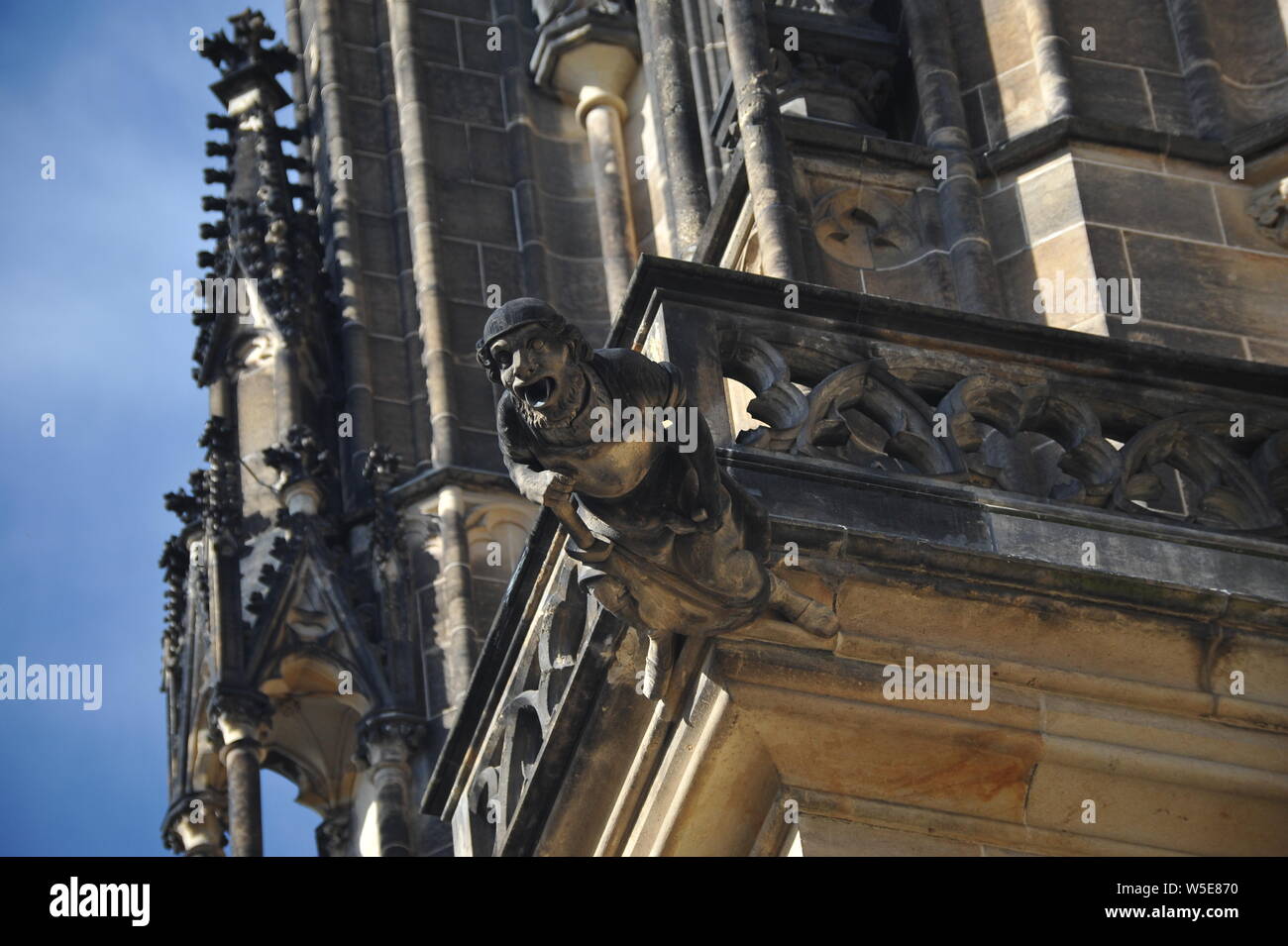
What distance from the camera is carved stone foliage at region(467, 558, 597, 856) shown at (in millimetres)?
10383

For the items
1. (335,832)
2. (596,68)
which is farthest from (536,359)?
(596,68)

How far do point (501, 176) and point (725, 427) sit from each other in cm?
695

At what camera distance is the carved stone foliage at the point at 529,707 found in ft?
34.1

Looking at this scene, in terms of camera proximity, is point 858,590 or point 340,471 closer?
point 858,590

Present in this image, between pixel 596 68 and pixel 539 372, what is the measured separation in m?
8.23

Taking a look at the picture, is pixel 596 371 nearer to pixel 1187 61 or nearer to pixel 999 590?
pixel 999 590

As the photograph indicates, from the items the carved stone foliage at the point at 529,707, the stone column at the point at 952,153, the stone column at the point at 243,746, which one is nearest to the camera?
the carved stone foliage at the point at 529,707

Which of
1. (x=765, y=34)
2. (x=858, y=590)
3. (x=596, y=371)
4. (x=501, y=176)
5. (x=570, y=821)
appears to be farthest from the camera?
(x=501, y=176)

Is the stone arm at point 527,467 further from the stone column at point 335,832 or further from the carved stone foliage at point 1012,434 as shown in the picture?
the stone column at point 335,832

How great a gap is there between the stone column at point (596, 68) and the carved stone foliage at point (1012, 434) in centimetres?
633

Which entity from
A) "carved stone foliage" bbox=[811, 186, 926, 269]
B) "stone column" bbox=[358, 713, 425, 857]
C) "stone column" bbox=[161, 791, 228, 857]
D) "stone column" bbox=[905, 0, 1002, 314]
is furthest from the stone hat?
"stone column" bbox=[161, 791, 228, 857]

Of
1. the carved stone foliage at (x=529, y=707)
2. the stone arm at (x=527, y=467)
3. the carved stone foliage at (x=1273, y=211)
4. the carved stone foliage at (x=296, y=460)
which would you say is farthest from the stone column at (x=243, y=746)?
the stone arm at (x=527, y=467)

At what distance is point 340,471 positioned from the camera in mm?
15391
